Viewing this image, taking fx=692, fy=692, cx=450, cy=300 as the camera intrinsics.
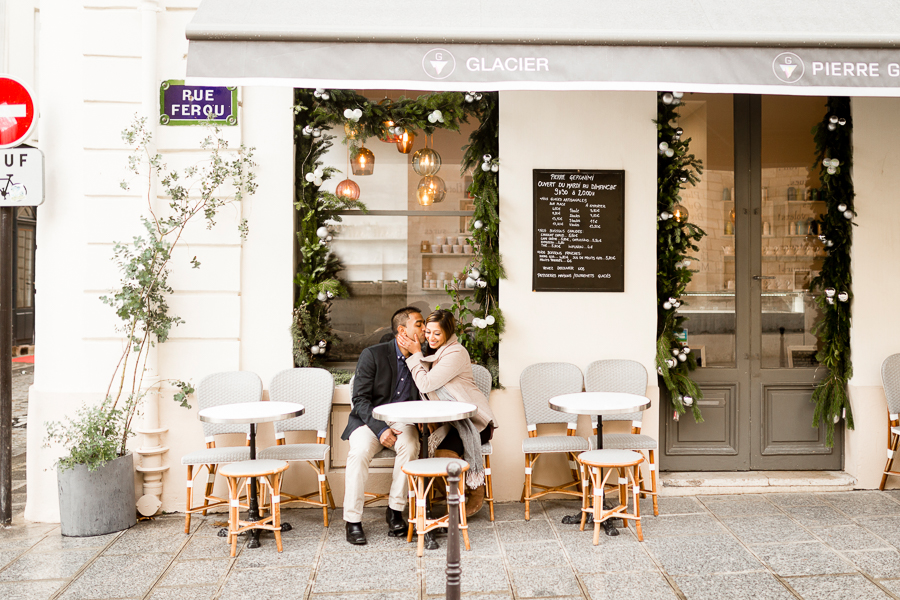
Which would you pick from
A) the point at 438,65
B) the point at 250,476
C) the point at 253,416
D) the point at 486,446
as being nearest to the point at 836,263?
the point at 486,446

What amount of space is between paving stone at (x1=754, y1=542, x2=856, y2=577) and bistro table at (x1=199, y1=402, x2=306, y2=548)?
3.03 metres

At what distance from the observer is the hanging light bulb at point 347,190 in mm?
5605

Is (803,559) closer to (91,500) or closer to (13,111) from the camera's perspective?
(91,500)

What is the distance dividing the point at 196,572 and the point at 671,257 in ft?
13.4

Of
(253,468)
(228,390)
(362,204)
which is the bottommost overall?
(253,468)

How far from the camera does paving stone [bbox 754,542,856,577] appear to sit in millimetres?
3918

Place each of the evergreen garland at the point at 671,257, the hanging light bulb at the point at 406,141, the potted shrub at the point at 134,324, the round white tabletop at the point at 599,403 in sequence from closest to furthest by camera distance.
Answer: the round white tabletop at the point at 599,403, the potted shrub at the point at 134,324, the evergreen garland at the point at 671,257, the hanging light bulb at the point at 406,141

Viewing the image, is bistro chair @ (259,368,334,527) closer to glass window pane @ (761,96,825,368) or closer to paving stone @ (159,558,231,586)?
paving stone @ (159,558,231,586)

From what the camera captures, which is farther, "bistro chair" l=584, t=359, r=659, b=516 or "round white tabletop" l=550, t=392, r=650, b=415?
"bistro chair" l=584, t=359, r=659, b=516

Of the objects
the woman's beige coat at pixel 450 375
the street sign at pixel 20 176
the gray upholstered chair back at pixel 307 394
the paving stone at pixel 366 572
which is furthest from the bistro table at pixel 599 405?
the street sign at pixel 20 176

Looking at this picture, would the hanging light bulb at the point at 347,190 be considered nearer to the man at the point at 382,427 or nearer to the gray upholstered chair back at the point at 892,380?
the man at the point at 382,427

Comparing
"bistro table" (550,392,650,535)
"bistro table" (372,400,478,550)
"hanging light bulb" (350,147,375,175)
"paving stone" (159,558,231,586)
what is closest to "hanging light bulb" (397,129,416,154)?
"hanging light bulb" (350,147,375,175)

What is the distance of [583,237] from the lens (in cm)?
549

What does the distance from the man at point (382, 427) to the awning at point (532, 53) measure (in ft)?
6.07
